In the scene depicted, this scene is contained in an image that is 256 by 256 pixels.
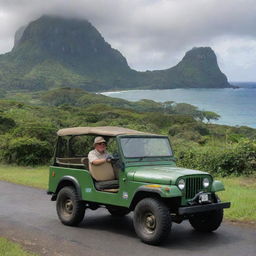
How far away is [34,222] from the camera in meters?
9.10

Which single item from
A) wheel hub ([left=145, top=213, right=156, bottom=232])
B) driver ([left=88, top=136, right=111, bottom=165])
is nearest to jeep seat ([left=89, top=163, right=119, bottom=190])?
driver ([left=88, top=136, right=111, bottom=165])

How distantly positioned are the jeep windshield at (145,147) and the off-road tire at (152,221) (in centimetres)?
115

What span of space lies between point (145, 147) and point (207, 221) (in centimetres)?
182

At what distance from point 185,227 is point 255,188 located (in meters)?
5.56

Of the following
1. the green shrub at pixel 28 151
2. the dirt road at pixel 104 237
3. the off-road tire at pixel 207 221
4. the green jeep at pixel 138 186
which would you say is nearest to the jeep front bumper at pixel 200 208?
the green jeep at pixel 138 186

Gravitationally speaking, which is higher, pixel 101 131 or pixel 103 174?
pixel 101 131

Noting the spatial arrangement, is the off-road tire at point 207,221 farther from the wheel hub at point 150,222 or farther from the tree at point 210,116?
the tree at point 210,116

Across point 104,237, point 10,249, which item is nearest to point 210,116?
point 104,237

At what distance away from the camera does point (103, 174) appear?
8.52 m

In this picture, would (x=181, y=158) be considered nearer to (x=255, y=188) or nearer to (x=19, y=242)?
Result: (x=255, y=188)

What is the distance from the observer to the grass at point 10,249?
649 centimetres

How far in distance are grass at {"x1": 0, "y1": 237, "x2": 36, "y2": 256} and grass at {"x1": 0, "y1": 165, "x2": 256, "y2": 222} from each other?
4.65 meters

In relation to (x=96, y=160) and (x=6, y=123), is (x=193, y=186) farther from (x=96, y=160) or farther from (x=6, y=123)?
(x=6, y=123)

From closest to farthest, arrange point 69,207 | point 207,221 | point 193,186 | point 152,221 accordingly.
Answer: point 152,221 < point 193,186 < point 207,221 < point 69,207
